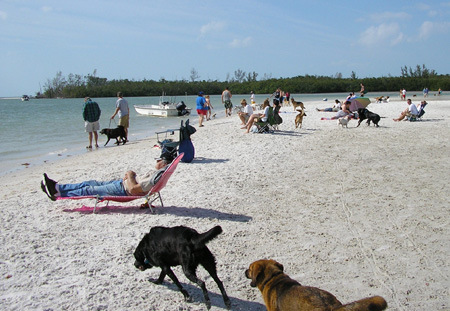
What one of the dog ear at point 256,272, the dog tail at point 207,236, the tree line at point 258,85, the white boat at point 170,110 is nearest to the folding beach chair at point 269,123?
the dog tail at point 207,236

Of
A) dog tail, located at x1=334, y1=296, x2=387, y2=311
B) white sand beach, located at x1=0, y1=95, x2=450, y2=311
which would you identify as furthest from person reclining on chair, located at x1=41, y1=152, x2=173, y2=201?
dog tail, located at x1=334, y1=296, x2=387, y2=311

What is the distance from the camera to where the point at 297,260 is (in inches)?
166

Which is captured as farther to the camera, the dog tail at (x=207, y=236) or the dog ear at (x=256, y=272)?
the dog tail at (x=207, y=236)

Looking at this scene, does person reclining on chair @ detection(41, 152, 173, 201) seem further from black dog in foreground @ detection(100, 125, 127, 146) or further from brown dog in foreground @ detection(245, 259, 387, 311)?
black dog in foreground @ detection(100, 125, 127, 146)

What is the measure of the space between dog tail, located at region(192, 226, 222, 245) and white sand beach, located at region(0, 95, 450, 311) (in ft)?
2.00

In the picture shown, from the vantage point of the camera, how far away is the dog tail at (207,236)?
3.26 meters

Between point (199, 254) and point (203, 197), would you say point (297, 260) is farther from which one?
point (203, 197)

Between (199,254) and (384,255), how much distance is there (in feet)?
7.00

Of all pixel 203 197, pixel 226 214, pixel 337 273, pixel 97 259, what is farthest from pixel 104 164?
pixel 337 273

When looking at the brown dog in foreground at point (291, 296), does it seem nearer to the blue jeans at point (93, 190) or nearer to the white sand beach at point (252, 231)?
the white sand beach at point (252, 231)

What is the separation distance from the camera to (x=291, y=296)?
269 centimetres

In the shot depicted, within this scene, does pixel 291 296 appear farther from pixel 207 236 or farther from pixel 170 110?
pixel 170 110

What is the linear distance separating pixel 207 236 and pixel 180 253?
0.34m

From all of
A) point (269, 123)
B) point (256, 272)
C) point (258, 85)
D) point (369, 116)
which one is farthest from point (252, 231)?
point (258, 85)
